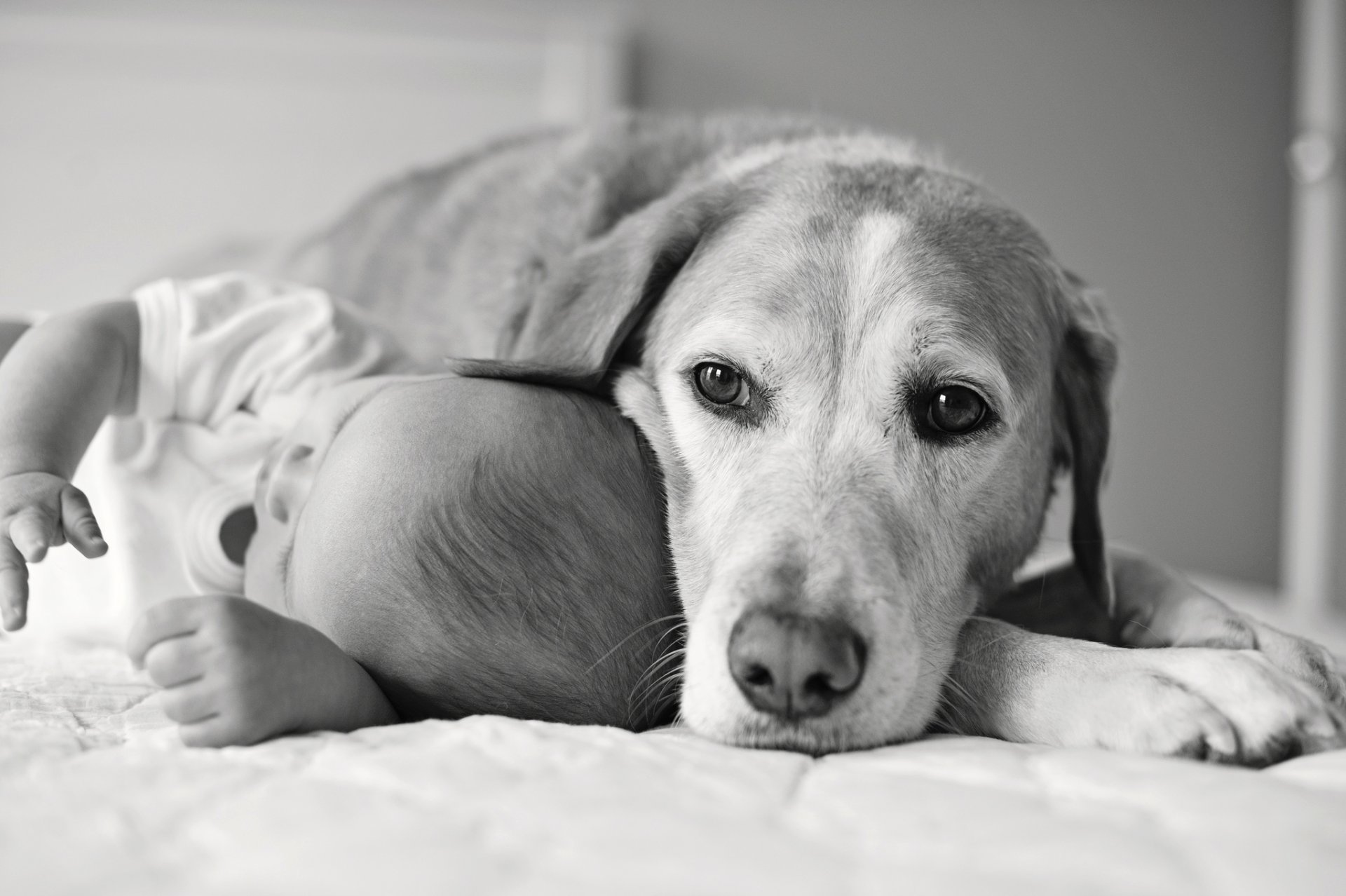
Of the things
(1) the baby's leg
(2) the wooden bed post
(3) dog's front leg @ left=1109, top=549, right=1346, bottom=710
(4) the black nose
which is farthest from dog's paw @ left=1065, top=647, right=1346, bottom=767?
(2) the wooden bed post

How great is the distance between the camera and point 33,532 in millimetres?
1047

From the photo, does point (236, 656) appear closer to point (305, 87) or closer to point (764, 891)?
point (764, 891)

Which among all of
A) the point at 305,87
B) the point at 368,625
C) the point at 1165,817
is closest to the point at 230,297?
the point at 368,625

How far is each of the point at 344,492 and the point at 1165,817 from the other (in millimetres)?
834

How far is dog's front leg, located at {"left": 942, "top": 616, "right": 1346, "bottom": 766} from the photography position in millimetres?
989

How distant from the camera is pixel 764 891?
25.5 inches

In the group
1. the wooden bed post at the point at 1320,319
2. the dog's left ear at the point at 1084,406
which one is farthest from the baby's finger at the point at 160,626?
the wooden bed post at the point at 1320,319

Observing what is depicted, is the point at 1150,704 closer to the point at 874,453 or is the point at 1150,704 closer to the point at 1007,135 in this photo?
the point at 874,453

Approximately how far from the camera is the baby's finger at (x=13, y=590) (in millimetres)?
990

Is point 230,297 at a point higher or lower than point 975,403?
higher

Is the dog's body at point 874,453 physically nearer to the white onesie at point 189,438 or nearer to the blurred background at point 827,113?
the white onesie at point 189,438

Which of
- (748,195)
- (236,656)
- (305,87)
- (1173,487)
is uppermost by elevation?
(305,87)

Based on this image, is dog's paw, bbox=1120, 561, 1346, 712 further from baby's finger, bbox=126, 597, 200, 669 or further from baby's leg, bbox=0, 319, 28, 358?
baby's leg, bbox=0, 319, 28, 358

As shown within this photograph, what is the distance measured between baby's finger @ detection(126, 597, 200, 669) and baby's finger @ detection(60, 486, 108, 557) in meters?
0.16
